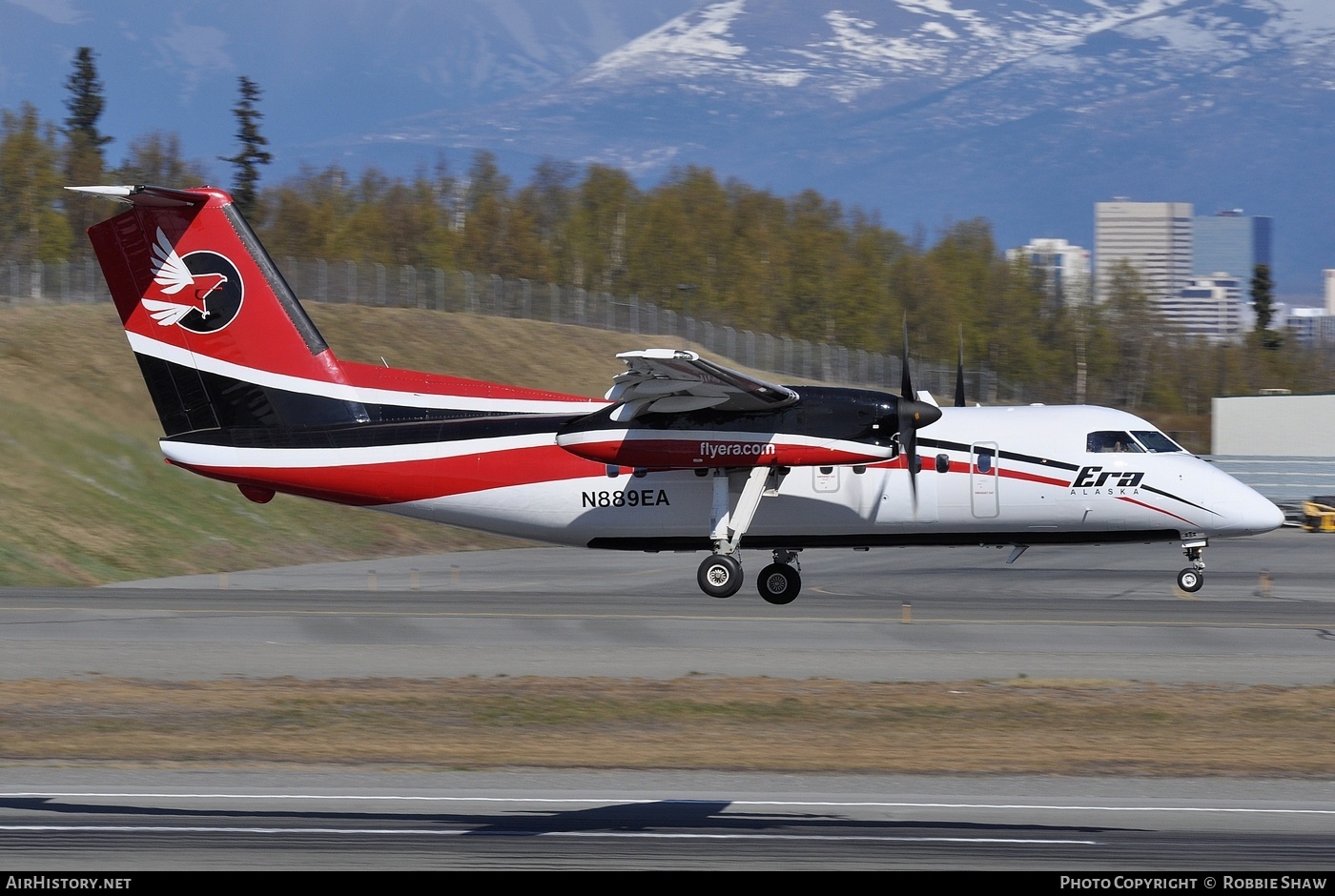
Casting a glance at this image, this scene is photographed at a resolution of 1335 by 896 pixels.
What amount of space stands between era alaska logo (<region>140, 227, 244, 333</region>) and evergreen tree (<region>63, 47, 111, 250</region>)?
7942 cm

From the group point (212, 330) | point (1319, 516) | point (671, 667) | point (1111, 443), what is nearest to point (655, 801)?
point (671, 667)

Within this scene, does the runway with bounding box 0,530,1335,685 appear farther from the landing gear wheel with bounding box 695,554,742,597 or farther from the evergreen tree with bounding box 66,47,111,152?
the evergreen tree with bounding box 66,47,111,152

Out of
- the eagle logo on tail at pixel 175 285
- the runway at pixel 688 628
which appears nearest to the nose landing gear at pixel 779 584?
the runway at pixel 688 628

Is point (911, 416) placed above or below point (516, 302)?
below

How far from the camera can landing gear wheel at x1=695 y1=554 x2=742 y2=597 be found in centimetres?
2353

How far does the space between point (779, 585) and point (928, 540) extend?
8.86 feet

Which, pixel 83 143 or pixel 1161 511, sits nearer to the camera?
pixel 1161 511

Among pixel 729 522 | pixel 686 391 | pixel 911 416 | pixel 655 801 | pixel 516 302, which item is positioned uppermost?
pixel 516 302

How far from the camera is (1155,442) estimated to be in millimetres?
24047

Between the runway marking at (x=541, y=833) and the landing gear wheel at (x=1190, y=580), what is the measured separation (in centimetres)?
1568

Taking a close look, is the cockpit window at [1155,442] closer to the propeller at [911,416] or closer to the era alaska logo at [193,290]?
the propeller at [911,416]

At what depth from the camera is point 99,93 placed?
115188mm

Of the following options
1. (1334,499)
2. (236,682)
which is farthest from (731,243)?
(236,682)

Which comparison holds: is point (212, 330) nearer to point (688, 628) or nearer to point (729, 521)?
point (729, 521)
